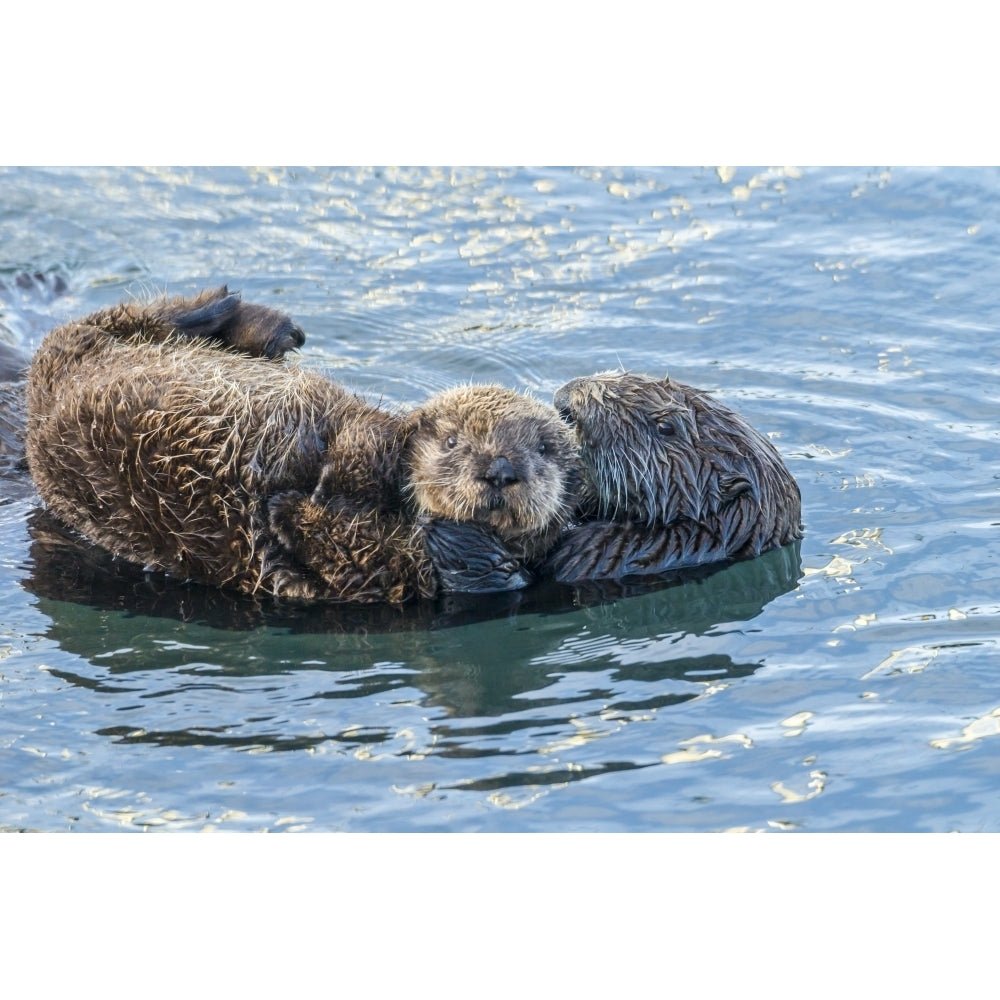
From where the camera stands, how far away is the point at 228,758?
16.1ft

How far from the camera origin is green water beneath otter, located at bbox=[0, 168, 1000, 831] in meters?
4.74

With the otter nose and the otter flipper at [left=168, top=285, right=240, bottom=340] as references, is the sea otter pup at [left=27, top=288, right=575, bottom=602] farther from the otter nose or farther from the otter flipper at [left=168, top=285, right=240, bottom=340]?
the otter flipper at [left=168, top=285, right=240, bottom=340]

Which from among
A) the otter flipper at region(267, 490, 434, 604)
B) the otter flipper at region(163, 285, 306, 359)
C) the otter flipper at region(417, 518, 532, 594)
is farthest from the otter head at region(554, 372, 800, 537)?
the otter flipper at region(163, 285, 306, 359)

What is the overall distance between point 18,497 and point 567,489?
2.92 meters

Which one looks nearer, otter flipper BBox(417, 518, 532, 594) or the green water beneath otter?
the green water beneath otter

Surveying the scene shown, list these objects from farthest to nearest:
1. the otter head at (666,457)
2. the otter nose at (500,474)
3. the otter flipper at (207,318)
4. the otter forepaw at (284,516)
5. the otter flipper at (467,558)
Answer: the otter flipper at (207,318) < the otter head at (666,457) < the otter flipper at (467,558) < the otter forepaw at (284,516) < the otter nose at (500,474)

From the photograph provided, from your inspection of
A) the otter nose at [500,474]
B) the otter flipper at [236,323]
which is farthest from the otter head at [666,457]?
the otter flipper at [236,323]

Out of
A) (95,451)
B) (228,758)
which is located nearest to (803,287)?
(95,451)

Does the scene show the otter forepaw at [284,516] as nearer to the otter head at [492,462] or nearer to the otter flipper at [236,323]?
the otter head at [492,462]

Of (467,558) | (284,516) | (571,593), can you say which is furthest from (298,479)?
(571,593)

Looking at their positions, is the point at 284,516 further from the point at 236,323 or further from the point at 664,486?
the point at 664,486

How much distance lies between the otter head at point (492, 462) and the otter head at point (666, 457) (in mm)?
253

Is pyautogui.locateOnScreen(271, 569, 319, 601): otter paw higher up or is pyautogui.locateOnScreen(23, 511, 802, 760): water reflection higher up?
pyautogui.locateOnScreen(271, 569, 319, 601): otter paw

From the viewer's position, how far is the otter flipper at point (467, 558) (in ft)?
19.1
